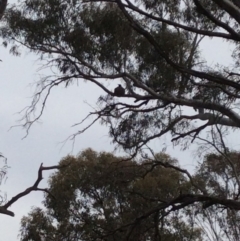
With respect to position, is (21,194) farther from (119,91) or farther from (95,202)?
(95,202)

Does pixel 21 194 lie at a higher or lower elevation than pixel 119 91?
lower

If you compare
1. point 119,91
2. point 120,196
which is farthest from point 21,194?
point 120,196

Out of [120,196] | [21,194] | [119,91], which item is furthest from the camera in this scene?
[120,196]

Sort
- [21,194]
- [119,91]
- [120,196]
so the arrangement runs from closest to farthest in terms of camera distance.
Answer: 1. [21,194]
2. [119,91]
3. [120,196]

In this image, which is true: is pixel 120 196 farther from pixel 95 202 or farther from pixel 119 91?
pixel 119 91

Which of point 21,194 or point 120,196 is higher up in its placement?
point 120,196

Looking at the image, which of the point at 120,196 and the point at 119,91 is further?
the point at 120,196

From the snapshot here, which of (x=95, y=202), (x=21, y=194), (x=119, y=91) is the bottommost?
(x=21, y=194)

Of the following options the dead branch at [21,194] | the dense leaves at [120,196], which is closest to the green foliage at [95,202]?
the dense leaves at [120,196]

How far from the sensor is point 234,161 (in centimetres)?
1059

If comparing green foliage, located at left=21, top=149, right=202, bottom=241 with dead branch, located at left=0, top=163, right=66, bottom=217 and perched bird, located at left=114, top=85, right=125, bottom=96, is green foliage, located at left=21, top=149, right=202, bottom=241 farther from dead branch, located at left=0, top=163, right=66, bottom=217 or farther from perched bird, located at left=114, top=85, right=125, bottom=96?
dead branch, located at left=0, top=163, right=66, bottom=217

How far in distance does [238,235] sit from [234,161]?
1.20 metres

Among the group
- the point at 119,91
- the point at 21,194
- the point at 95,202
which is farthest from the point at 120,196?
the point at 21,194

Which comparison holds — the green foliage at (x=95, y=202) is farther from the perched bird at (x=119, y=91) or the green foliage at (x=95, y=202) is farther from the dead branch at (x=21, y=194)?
the dead branch at (x=21, y=194)
